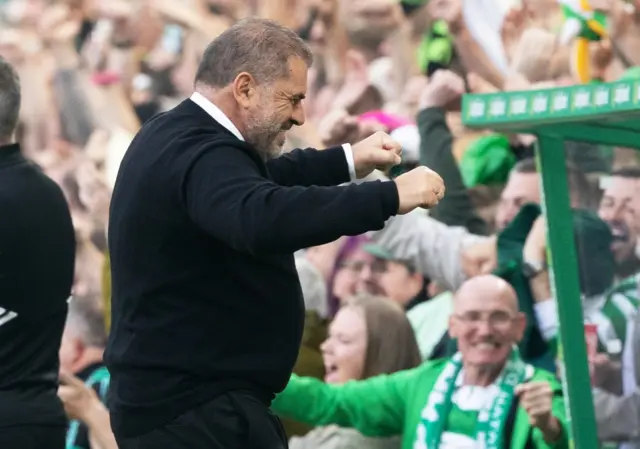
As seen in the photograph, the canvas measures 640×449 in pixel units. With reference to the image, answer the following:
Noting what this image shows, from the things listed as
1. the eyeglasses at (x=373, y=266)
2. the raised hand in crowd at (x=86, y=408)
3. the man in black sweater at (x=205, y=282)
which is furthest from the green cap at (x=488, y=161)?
the man in black sweater at (x=205, y=282)

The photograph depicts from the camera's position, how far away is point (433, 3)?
523cm

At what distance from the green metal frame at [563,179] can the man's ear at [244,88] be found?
3.62 ft

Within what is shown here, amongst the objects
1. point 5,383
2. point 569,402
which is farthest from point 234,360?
point 569,402

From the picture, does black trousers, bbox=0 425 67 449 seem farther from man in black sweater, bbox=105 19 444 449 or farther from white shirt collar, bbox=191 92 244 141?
white shirt collar, bbox=191 92 244 141

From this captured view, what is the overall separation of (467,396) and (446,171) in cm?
92

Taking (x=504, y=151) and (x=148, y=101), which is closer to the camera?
(x=504, y=151)

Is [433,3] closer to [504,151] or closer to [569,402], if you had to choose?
[504,151]

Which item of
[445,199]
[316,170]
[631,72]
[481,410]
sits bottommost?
[481,410]

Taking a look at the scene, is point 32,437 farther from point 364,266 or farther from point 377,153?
point 364,266

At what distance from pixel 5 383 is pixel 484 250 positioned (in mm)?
1846

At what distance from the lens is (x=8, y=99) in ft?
10.9

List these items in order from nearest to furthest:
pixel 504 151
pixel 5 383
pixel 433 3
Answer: pixel 5 383, pixel 504 151, pixel 433 3

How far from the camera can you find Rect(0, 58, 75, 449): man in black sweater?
332 cm

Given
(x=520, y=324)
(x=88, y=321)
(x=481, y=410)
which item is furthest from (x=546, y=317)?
(x=88, y=321)
